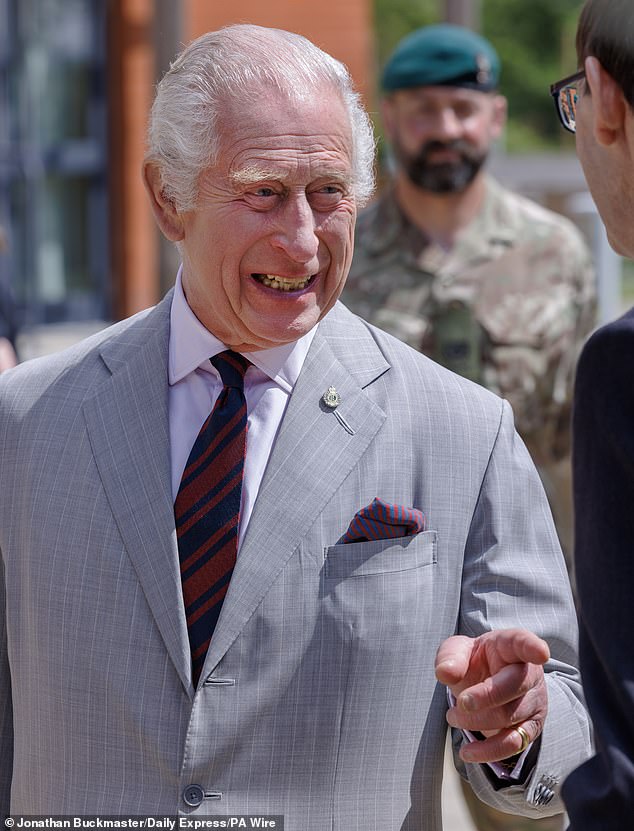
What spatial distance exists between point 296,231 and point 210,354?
27 cm

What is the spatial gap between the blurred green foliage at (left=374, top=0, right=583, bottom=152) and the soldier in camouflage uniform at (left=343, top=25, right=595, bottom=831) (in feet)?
128

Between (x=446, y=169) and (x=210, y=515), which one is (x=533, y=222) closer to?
(x=446, y=169)

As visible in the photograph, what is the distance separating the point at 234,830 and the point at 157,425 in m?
0.67

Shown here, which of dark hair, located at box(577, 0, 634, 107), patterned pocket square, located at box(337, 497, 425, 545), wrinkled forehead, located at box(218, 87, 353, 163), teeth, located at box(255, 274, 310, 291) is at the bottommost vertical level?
patterned pocket square, located at box(337, 497, 425, 545)

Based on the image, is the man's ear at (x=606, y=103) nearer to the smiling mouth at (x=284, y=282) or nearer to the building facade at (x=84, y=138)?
the smiling mouth at (x=284, y=282)

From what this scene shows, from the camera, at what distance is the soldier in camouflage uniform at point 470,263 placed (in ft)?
13.8

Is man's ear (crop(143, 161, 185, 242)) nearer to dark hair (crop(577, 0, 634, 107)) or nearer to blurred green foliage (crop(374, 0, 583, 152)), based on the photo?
dark hair (crop(577, 0, 634, 107))

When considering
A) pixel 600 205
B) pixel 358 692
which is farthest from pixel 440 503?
pixel 600 205

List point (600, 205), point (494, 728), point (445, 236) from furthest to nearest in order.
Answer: point (445, 236), point (494, 728), point (600, 205)

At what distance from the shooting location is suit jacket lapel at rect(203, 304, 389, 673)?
6.64 feet

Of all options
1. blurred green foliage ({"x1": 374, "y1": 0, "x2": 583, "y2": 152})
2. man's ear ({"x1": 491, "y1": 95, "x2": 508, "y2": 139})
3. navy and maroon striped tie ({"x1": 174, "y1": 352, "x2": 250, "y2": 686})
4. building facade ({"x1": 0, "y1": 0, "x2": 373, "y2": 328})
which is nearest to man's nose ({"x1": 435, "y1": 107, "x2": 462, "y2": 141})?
man's ear ({"x1": 491, "y1": 95, "x2": 508, "y2": 139})

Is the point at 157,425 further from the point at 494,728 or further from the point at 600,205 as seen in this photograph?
the point at 600,205

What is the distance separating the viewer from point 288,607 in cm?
203

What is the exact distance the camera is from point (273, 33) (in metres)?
2.19
